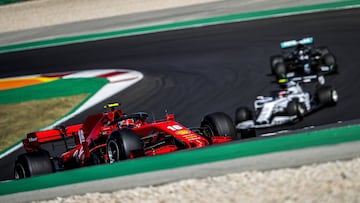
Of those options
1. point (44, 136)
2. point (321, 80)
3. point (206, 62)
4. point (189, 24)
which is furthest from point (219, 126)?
point (189, 24)

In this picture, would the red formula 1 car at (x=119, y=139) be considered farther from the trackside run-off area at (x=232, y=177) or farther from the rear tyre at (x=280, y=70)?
the rear tyre at (x=280, y=70)

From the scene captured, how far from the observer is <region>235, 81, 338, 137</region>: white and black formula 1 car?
11.3 m

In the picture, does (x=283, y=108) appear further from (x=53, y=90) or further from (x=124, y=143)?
(x=53, y=90)

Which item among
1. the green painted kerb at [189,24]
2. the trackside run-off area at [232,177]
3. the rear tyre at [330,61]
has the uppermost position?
the green painted kerb at [189,24]

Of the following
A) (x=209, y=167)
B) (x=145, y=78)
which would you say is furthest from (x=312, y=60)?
(x=209, y=167)

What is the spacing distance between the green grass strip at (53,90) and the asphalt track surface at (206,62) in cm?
117

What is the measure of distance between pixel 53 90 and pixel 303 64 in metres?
6.12

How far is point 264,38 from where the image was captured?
1831cm

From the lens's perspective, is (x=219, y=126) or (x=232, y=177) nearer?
(x=232, y=177)

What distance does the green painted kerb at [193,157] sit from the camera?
7.46 metres

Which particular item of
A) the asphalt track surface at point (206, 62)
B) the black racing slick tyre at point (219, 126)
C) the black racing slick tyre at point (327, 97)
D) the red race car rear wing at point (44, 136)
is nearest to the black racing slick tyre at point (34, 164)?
the red race car rear wing at point (44, 136)

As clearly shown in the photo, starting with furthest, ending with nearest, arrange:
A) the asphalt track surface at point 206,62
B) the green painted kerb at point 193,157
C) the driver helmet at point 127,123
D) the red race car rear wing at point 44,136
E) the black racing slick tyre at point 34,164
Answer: the asphalt track surface at point 206,62, the red race car rear wing at point 44,136, the driver helmet at point 127,123, the black racing slick tyre at point 34,164, the green painted kerb at point 193,157

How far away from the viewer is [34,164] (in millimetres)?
9891

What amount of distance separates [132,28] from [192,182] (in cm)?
1729
